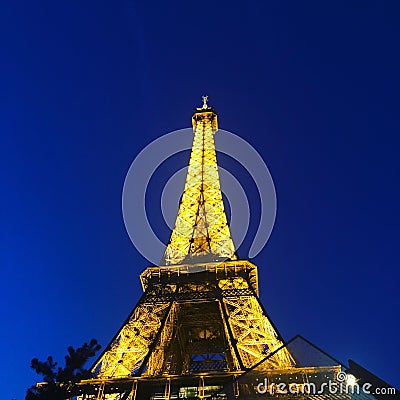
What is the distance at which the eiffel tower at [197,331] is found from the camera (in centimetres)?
2000

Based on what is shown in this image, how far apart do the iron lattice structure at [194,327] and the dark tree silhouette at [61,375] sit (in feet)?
6.35

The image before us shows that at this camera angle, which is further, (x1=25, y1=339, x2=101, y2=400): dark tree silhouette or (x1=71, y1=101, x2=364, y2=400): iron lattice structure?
(x1=71, y1=101, x2=364, y2=400): iron lattice structure

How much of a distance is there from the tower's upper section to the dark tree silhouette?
44.7 feet

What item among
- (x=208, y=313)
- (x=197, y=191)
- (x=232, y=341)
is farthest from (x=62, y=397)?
(x=197, y=191)

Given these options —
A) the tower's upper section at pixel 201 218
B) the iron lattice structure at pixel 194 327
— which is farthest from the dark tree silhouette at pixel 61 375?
the tower's upper section at pixel 201 218

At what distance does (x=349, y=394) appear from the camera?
13.5 metres

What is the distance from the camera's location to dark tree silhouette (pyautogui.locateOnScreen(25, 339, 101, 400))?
615 inches

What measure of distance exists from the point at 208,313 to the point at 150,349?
20.1 ft

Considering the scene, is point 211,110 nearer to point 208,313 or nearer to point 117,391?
point 208,313

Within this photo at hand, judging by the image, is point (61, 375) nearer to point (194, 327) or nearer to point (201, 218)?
point (194, 327)

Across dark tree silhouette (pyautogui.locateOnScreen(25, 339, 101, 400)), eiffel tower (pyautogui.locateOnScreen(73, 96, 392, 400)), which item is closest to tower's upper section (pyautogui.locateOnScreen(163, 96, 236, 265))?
eiffel tower (pyautogui.locateOnScreen(73, 96, 392, 400))

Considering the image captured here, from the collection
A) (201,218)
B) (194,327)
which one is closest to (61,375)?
(194,327)

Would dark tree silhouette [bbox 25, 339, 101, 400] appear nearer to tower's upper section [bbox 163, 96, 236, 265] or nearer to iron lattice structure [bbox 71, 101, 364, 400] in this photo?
iron lattice structure [bbox 71, 101, 364, 400]

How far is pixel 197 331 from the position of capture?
99.9 feet
